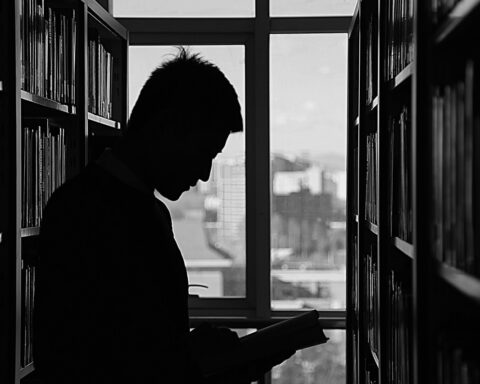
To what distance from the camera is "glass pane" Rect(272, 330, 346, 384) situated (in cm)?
351

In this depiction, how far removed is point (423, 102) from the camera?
133cm

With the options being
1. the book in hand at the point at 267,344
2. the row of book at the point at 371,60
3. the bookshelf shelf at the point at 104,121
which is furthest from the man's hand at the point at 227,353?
the bookshelf shelf at the point at 104,121

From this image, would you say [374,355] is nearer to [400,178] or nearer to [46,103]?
[400,178]

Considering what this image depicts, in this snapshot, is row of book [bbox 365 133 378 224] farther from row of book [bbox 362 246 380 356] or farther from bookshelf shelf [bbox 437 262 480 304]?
bookshelf shelf [bbox 437 262 480 304]

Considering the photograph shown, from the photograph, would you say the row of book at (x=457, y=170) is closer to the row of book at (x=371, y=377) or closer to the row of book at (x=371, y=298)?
the row of book at (x=371, y=298)

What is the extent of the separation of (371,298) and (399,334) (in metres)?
0.60

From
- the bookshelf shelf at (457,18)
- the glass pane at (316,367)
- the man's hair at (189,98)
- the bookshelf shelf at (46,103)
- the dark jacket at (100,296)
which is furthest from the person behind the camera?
the glass pane at (316,367)

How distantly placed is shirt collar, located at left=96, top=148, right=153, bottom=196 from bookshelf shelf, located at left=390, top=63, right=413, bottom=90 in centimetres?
59

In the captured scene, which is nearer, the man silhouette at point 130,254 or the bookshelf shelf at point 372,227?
the man silhouette at point 130,254

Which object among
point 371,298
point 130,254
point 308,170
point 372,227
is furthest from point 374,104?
point 308,170

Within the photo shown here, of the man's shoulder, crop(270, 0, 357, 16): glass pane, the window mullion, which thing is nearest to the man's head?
the man's shoulder

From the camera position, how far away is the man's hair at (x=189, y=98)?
160cm

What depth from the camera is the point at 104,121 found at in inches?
121

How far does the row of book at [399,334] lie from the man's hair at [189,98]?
0.57m
